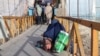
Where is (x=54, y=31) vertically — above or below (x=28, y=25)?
above

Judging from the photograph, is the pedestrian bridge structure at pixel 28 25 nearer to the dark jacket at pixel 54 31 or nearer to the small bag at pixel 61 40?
the small bag at pixel 61 40

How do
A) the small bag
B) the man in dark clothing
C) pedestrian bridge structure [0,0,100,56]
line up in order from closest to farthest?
the small bag
the man in dark clothing
pedestrian bridge structure [0,0,100,56]

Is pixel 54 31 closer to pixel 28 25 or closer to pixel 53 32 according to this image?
pixel 53 32

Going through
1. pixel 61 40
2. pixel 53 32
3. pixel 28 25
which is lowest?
pixel 28 25

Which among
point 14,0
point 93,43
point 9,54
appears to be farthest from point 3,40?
point 14,0

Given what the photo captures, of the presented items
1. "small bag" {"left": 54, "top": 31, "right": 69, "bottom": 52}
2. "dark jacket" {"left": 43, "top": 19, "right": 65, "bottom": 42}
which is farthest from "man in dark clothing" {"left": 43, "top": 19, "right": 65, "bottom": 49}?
"small bag" {"left": 54, "top": 31, "right": 69, "bottom": 52}

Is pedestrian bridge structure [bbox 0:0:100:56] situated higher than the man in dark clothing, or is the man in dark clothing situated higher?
the man in dark clothing

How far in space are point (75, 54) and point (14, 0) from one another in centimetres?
1497

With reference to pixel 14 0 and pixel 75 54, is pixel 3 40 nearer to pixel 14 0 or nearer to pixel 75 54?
pixel 75 54

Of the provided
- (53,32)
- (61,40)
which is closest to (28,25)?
(53,32)

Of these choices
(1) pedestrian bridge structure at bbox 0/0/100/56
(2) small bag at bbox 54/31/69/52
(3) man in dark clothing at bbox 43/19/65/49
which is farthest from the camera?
(1) pedestrian bridge structure at bbox 0/0/100/56

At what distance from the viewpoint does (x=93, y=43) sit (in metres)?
3.38

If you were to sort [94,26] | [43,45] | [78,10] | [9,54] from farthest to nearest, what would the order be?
[78,10], [43,45], [9,54], [94,26]

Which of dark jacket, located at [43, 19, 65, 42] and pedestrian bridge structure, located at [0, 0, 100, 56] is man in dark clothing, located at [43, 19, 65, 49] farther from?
pedestrian bridge structure, located at [0, 0, 100, 56]
